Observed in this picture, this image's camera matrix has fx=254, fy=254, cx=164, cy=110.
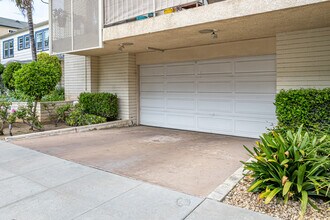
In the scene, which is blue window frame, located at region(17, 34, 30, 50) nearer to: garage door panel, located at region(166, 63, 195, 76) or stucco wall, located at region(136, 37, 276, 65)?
stucco wall, located at region(136, 37, 276, 65)

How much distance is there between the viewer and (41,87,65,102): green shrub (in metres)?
11.4

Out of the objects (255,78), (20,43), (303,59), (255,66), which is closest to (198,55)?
(255,66)

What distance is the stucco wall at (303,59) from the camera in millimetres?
6066

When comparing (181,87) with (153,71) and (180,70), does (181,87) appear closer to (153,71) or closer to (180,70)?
(180,70)

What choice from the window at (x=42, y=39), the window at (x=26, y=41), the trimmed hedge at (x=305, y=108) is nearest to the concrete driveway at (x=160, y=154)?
the trimmed hedge at (x=305, y=108)

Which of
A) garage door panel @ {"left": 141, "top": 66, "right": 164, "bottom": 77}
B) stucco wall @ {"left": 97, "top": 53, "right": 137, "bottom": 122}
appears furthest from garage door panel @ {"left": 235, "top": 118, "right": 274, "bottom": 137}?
stucco wall @ {"left": 97, "top": 53, "right": 137, "bottom": 122}

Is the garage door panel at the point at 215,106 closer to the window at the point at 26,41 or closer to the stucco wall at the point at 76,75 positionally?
the stucco wall at the point at 76,75

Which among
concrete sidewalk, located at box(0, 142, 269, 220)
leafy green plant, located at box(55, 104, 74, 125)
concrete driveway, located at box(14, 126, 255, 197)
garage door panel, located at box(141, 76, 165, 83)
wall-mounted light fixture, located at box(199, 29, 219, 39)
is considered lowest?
concrete sidewalk, located at box(0, 142, 269, 220)

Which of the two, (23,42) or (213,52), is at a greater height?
(23,42)

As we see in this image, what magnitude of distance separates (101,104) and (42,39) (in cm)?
1155

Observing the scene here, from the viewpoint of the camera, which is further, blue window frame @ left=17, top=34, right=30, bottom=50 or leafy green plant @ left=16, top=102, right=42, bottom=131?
blue window frame @ left=17, top=34, right=30, bottom=50

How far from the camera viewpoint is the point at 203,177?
4242mm

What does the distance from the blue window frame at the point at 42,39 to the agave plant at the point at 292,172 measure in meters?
17.9

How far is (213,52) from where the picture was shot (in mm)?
8086
